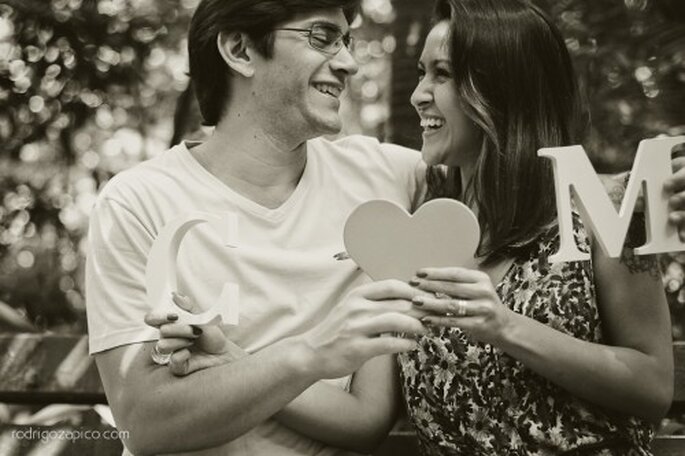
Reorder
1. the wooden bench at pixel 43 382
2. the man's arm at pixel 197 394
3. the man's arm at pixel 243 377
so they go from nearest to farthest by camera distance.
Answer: the man's arm at pixel 243 377 → the man's arm at pixel 197 394 → the wooden bench at pixel 43 382

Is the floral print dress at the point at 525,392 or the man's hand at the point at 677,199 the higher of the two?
the man's hand at the point at 677,199

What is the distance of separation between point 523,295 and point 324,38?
24.9 inches

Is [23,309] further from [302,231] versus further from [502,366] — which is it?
[502,366]

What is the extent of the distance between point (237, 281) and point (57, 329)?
3.34 ft

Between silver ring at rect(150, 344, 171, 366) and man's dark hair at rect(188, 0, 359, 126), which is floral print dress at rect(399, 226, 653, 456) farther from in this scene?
Result: man's dark hair at rect(188, 0, 359, 126)

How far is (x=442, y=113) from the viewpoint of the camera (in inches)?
78.9

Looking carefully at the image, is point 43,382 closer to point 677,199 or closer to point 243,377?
point 243,377

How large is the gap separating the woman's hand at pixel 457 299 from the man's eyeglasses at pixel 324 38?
614mm

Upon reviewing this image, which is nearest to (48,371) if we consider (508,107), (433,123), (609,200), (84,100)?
(84,100)

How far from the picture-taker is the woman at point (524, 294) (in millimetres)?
1808

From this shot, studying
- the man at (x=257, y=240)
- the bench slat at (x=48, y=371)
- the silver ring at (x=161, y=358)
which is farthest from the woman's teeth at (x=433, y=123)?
the bench slat at (x=48, y=371)

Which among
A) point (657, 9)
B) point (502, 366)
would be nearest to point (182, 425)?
point (502, 366)

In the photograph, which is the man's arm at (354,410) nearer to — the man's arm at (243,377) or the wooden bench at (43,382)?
the man's arm at (243,377)

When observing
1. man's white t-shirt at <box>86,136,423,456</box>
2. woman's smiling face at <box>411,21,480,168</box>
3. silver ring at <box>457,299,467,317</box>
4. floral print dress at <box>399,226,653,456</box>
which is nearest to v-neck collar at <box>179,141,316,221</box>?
man's white t-shirt at <box>86,136,423,456</box>
